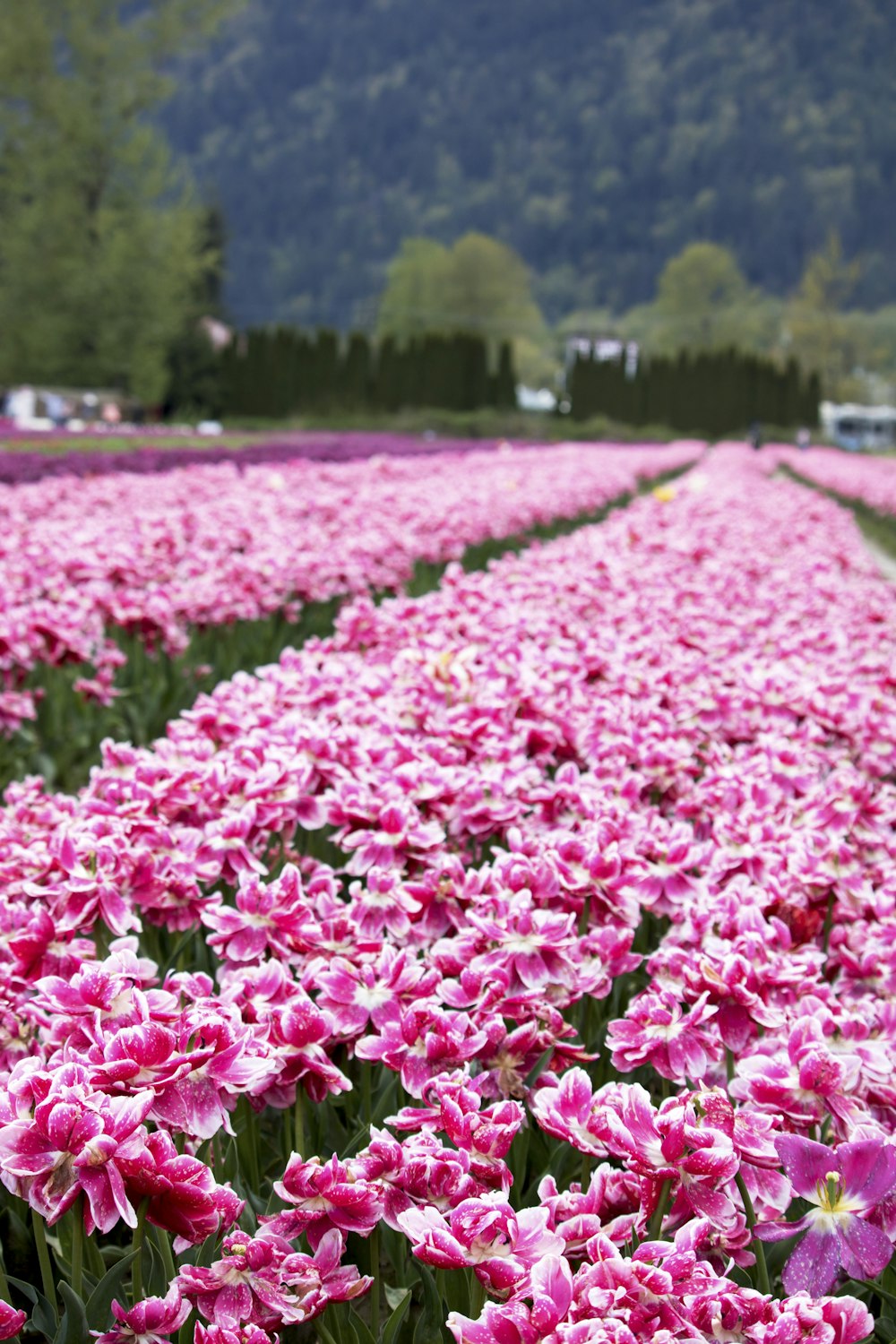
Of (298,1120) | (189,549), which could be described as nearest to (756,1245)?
(298,1120)

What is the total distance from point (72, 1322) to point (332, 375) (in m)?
45.2

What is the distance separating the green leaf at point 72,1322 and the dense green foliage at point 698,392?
171 feet

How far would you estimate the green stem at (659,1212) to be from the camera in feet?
4.49

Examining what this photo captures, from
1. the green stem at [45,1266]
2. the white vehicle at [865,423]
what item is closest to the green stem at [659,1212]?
the green stem at [45,1266]

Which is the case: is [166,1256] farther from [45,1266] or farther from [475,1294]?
[475,1294]

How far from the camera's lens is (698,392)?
5397 centimetres

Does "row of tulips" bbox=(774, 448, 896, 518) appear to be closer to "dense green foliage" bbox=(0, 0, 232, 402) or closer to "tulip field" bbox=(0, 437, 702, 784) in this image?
"tulip field" bbox=(0, 437, 702, 784)

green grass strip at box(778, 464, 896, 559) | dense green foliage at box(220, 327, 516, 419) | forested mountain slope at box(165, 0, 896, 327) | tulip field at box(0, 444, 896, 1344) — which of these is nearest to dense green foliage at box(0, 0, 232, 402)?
dense green foliage at box(220, 327, 516, 419)

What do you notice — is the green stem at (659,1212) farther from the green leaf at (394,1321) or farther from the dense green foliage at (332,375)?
the dense green foliage at (332,375)

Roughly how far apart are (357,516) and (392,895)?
715cm

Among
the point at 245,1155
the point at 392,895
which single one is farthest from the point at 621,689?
the point at 245,1155

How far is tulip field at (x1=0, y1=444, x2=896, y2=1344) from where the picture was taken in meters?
1.26

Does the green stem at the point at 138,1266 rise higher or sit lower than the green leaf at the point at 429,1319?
higher

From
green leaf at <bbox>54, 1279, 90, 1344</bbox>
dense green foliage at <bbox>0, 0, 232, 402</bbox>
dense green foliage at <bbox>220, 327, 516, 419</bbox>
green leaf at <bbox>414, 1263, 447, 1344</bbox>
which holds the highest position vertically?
dense green foliage at <bbox>0, 0, 232, 402</bbox>
